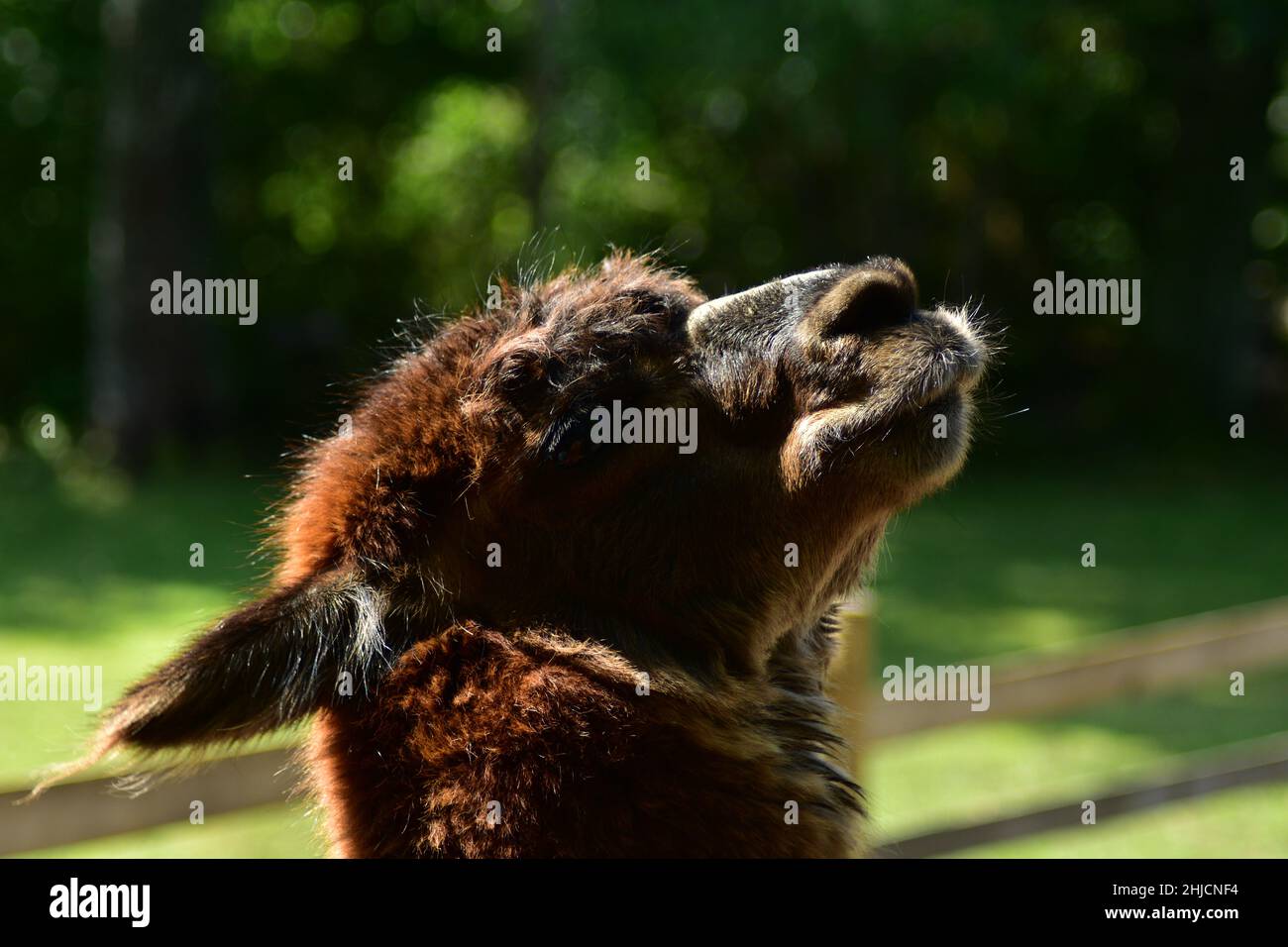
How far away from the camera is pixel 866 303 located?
2613mm

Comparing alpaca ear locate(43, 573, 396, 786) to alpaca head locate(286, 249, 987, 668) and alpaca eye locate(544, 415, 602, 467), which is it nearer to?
alpaca head locate(286, 249, 987, 668)

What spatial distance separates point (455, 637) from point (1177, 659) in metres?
3.89

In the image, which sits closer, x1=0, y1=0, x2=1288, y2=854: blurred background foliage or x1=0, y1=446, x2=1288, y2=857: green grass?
x1=0, y1=446, x2=1288, y2=857: green grass

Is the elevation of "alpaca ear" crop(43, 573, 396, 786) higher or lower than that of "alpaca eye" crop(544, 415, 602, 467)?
lower

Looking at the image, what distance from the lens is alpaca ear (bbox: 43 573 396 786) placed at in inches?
89.0

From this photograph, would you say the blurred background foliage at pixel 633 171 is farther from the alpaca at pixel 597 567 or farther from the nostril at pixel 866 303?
the alpaca at pixel 597 567

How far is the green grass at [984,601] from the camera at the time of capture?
748cm

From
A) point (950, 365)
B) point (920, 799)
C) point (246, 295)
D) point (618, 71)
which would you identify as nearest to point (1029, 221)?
point (618, 71)

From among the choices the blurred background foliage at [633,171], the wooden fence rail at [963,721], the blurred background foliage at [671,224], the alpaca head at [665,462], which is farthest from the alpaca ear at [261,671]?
the blurred background foliage at [633,171]

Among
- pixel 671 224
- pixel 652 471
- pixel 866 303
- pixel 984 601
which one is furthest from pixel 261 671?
pixel 671 224

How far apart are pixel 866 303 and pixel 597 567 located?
0.72 meters

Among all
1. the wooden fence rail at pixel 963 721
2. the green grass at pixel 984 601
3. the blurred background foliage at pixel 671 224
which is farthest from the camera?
the blurred background foliage at pixel 671 224

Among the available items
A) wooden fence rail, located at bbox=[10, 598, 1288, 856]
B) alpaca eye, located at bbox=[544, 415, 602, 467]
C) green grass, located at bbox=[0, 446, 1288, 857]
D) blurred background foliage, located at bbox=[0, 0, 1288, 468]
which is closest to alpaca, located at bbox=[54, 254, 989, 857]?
alpaca eye, located at bbox=[544, 415, 602, 467]

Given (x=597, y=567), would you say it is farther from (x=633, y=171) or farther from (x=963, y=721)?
(x=633, y=171)
